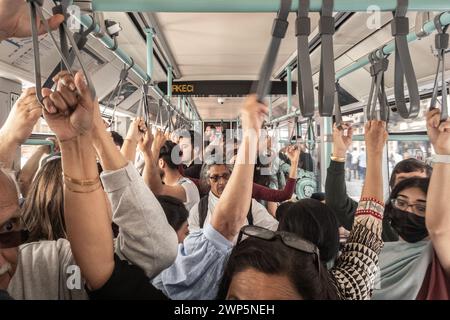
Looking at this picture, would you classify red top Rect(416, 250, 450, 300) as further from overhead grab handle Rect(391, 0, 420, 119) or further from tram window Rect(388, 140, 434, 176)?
tram window Rect(388, 140, 434, 176)

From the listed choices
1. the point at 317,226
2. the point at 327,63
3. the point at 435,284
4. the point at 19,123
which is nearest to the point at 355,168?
the point at 317,226

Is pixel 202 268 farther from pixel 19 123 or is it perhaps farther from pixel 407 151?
pixel 407 151

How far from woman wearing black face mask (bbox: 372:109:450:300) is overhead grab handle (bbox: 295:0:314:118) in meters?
0.36

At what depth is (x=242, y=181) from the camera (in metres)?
0.80

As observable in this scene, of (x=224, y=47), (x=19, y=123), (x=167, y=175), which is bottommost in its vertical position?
(x=167, y=175)

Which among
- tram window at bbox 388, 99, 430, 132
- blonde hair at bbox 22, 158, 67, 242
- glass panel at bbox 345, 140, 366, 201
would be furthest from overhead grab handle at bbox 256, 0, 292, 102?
tram window at bbox 388, 99, 430, 132

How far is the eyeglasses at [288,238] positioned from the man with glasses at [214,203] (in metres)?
0.70

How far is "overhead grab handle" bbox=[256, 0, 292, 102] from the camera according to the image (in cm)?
63

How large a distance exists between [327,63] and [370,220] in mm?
487

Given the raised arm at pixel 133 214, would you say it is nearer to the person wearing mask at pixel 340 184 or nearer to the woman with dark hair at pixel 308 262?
the woman with dark hair at pixel 308 262

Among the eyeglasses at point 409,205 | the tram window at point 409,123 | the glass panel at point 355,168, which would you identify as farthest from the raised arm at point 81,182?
the tram window at point 409,123

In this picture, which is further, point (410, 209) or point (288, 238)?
point (410, 209)

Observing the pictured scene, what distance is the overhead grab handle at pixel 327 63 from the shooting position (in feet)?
2.27
